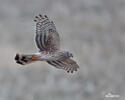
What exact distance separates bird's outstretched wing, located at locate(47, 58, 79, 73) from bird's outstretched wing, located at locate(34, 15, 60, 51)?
17 cm

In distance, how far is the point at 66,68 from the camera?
343cm

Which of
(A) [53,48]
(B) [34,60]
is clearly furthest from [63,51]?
(B) [34,60]

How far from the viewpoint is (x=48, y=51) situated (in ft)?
10.8

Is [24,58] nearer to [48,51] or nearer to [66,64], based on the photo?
[48,51]

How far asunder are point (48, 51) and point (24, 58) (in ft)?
1.03

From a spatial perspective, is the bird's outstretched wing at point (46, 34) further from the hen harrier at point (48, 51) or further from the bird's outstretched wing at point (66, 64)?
the bird's outstretched wing at point (66, 64)

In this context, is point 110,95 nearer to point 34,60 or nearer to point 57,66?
point 57,66

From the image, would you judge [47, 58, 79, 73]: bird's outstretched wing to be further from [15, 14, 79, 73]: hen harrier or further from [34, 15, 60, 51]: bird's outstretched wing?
[34, 15, 60, 51]: bird's outstretched wing

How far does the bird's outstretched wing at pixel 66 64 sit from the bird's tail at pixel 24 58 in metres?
0.23

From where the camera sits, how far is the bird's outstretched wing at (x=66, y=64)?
329cm

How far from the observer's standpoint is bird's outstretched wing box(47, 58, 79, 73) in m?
3.29

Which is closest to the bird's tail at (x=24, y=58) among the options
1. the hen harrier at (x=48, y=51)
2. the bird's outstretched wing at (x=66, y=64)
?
the hen harrier at (x=48, y=51)

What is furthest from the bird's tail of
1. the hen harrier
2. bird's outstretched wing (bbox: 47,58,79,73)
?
bird's outstretched wing (bbox: 47,58,79,73)

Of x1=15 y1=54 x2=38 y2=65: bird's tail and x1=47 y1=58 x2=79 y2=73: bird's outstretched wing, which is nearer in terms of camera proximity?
x1=15 y1=54 x2=38 y2=65: bird's tail
